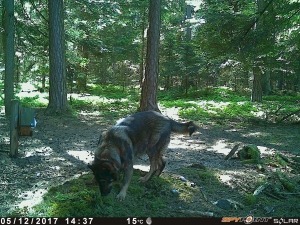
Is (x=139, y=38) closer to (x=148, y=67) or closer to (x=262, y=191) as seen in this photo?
(x=148, y=67)

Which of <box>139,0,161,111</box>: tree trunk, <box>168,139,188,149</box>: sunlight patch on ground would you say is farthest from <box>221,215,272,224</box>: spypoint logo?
<box>139,0,161,111</box>: tree trunk

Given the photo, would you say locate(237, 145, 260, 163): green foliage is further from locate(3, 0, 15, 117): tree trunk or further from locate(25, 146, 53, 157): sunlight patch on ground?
locate(3, 0, 15, 117): tree trunk

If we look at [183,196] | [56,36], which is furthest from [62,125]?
[183,196]

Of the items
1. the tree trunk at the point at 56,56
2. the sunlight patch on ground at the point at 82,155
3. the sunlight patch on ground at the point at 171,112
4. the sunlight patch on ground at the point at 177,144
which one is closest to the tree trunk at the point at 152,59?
the sunlight patch on ground at the point at 171,112

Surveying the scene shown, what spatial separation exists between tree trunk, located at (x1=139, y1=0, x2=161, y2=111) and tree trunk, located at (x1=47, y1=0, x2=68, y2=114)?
3642mm

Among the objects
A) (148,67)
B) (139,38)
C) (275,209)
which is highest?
(139,38)

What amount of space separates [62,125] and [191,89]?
656 inches

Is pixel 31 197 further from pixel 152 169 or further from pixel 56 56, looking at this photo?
pixel 56 56

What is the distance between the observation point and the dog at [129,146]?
216 inches

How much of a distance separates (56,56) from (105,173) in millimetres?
11543

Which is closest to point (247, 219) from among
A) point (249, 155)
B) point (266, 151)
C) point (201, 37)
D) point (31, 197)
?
point (31, 197)

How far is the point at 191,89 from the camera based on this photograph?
2912 centimetres

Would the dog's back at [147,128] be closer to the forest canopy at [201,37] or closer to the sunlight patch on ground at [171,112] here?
the forest canopy at [201,37]

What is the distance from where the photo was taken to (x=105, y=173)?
544 cm
